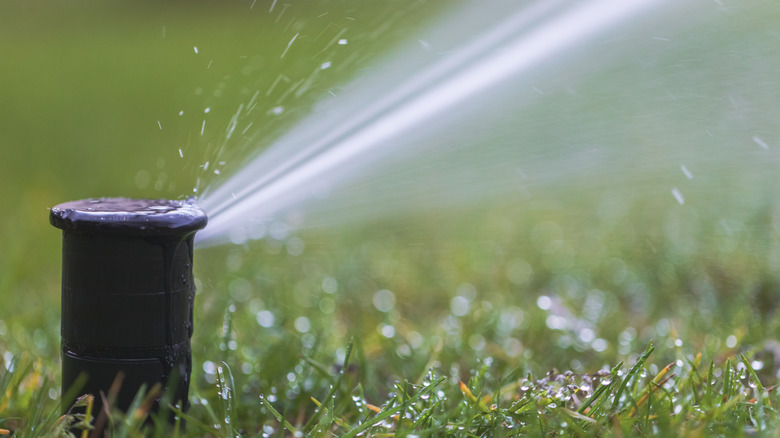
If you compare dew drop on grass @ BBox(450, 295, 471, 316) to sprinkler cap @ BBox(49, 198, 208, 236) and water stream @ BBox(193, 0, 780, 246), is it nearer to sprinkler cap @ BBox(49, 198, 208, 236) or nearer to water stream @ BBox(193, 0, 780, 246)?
water stream @ BBox(193, 0, 780, 246)

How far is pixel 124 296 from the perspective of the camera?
128 centimetres

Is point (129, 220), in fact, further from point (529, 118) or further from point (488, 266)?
point (529, 118)

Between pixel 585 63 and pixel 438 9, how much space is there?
82.2 inches

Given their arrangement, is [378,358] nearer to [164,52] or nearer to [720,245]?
[720,245]

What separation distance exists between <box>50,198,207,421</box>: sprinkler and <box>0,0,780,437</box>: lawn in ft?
0.28

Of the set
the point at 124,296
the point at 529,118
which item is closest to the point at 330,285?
the point at 124,296

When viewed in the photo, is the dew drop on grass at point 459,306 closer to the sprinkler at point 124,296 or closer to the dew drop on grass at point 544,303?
the dew drop on grass at point 544,303

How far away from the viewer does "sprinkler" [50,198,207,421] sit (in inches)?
49.1

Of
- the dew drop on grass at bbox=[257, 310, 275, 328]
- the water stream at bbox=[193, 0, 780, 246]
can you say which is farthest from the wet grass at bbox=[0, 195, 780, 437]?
the water stream at bbox=[193, 0, 780, 246]

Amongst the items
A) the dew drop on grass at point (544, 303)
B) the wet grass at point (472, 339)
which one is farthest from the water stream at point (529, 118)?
the dew drop on grass at point (544, 303)

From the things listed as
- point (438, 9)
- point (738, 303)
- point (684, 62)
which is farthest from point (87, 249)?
point (438, 9)

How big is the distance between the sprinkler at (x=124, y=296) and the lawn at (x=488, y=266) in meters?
0.08

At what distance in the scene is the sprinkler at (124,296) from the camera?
1246mm

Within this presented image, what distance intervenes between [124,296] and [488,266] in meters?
1.69
